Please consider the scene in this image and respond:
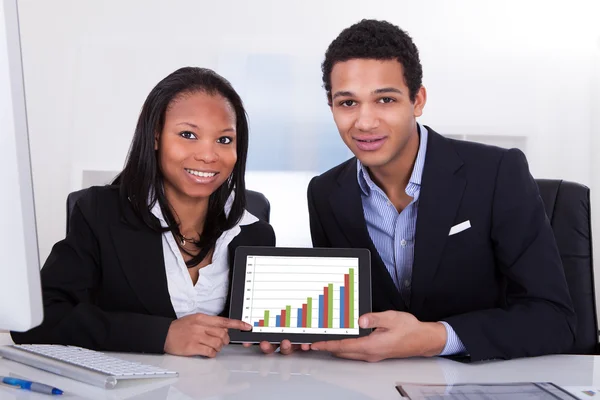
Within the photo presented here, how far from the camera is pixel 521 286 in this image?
195 cm

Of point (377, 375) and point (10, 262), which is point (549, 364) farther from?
point (10, 262)

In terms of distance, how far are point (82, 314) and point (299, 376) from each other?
620mm

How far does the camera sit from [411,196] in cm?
221

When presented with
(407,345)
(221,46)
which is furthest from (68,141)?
(407,345)

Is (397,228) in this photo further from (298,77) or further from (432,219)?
(298,77)

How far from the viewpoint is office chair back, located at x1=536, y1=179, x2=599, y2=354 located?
6.95 feet

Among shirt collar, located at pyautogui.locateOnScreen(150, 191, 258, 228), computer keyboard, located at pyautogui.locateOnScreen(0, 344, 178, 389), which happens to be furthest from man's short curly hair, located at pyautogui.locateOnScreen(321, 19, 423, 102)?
computer keyboard, located at pyautogui.locateOnScreen(0, 344, 178, 389)

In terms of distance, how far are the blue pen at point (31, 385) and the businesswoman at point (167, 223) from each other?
494 millimetres

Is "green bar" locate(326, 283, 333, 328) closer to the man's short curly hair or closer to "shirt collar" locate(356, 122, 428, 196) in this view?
"shirt collar" locate(356, 122, 428, 196)

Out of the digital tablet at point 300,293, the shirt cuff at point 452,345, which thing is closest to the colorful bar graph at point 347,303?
the digital tablet at point 300,293

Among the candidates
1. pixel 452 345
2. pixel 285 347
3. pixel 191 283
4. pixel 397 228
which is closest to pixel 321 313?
pixel 285 347

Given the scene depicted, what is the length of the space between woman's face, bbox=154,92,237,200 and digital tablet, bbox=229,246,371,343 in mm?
338

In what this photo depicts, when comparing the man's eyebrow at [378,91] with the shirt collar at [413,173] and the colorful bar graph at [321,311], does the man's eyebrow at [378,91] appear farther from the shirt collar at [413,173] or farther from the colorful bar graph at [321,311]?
the colorful bar graph at [321,311]

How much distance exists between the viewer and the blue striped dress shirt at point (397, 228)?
215 centimetres
